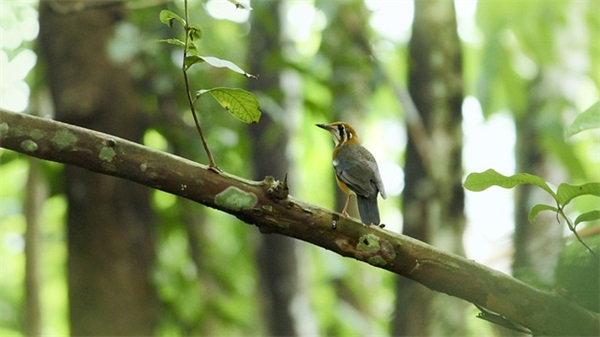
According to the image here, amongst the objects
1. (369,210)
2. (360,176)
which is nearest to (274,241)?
(360,176)

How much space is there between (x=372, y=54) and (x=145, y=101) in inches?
32.0

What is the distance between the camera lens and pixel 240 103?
1073 mm

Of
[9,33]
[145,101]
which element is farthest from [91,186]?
[9,33]

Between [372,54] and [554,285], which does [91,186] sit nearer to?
[372,54]

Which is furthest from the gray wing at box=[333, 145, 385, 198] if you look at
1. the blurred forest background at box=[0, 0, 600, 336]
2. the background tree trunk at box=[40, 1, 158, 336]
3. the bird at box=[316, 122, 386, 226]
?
the background tree trunk at box=[40, 1, 158, 336]

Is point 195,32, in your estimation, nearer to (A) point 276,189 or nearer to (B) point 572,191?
(A) point 276,189

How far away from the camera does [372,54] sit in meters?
2.83

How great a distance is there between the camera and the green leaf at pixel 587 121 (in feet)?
3.67

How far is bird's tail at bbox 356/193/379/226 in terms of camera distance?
1160 millimetres

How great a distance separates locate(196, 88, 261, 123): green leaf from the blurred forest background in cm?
92

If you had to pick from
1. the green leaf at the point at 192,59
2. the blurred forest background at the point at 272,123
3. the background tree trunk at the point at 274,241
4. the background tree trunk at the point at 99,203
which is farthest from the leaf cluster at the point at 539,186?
the background tree trunk at the point at 274,241

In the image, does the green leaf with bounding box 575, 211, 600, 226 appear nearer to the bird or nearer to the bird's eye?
the bird

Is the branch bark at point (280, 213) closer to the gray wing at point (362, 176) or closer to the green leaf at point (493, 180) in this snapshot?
the green leaf at point (493, 180)

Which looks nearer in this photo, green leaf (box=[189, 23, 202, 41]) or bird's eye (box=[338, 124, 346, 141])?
green leaf (box=[189, 23, 202, 41])
